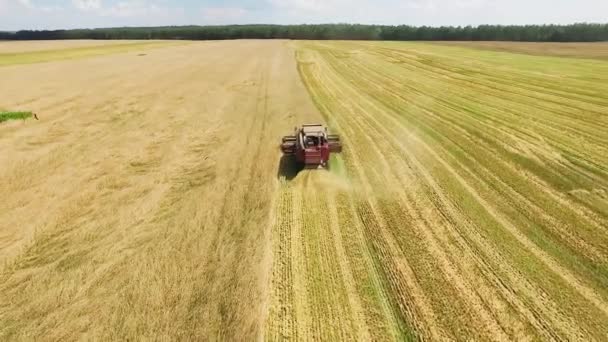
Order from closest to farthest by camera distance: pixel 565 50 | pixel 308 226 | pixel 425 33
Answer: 1. pixel 308 226
2. pixel 565 50
3. pixel 425 33

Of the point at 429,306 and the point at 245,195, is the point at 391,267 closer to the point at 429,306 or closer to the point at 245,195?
the point at 429,306

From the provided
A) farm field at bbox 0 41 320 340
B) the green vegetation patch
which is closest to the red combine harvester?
farm field at bbox 0 41 320 340

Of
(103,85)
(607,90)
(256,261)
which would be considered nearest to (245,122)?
(256,261)

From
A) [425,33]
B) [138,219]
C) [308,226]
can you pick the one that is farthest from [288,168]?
[425,33]

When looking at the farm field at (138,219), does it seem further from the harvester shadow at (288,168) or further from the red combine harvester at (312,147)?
the red combine harvester at (312,147)

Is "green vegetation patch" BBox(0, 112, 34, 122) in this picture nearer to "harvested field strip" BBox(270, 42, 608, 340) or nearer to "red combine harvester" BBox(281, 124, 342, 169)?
"red combine harvester" BBox(281, 124, 342, 169)

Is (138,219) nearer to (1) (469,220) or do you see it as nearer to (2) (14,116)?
(1) (469,220)
